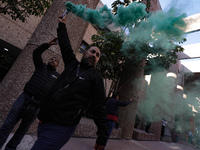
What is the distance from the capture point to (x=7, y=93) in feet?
8.61

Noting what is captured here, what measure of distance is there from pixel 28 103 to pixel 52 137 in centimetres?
105

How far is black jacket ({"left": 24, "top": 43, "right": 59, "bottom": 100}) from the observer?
1.91m

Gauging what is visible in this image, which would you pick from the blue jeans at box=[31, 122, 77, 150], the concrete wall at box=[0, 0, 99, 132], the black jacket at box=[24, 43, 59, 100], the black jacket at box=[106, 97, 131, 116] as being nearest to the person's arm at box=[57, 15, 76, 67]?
the black jacket at box=[24, 43, 59, 100]

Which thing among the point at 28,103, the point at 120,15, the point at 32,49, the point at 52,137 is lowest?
the point at 52,137

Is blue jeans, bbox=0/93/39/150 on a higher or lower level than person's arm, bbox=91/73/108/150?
lower

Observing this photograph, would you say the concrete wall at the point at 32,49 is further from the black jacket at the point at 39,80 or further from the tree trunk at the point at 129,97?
the tree trunk at the point at 129,97

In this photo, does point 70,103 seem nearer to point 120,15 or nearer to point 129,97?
point 120,15

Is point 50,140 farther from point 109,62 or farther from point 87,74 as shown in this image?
point 109,62

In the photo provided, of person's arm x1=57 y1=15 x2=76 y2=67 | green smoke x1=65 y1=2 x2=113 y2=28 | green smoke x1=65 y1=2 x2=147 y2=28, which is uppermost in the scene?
green smoke x1=65 y1=2 x2=147 y2=28

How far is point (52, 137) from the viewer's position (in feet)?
3.55

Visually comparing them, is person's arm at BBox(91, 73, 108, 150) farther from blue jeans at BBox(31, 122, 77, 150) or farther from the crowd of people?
blue jeans at BBox(31, 122, 77, 150)

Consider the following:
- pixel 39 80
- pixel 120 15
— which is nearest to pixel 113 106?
pixel 39 80

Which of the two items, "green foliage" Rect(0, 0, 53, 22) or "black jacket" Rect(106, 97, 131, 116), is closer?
"black jacket" Rect(106, 97, 131, 116)

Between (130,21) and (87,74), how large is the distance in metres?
2.63
